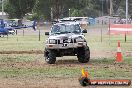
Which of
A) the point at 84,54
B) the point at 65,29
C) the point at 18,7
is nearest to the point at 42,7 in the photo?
the point at 18,7

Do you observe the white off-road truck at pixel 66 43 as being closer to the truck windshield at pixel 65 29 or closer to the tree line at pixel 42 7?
the truck windshield at pixel 65 29

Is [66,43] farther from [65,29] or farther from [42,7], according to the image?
[42,7]

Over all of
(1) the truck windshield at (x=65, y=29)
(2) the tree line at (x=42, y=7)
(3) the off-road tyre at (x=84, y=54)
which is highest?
(1) the truck windshield at (x=65, y=29)

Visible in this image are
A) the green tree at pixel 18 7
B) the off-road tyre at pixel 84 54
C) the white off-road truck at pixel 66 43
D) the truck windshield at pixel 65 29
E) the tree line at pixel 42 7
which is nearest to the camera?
the white off-road truck at pixel 66 43

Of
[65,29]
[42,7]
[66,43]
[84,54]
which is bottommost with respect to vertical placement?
[42,7]

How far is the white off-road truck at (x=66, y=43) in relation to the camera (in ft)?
65.4

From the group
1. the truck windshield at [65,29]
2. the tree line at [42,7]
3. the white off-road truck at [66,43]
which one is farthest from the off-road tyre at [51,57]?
the tree line at [42,7]

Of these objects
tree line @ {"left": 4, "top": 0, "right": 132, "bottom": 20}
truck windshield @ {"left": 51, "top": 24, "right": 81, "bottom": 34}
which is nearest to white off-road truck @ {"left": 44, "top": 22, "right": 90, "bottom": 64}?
truck windshield @ {"left": 51, "top": 24, "right": 81, "bottom": 34}

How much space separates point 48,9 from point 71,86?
9853 centimetres

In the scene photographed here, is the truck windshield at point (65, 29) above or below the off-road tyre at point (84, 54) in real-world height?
above

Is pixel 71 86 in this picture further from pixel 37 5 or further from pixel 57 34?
pixel 37 5

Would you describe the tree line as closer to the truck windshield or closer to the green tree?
the green tree

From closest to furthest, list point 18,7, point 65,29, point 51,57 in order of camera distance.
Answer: point 51,57
point 65,29
point 18,7

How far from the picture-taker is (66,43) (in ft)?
65.5
